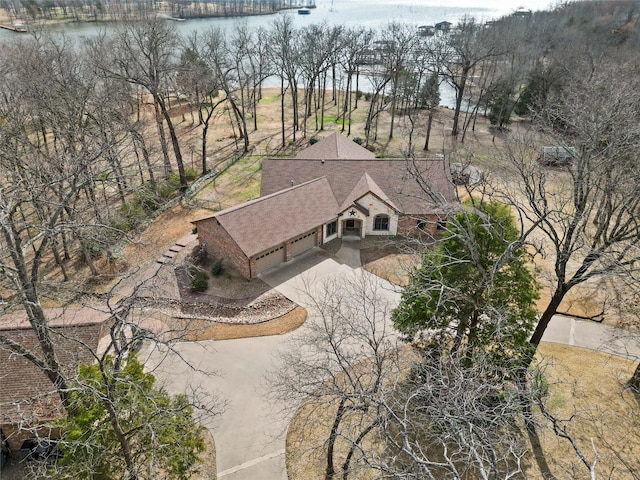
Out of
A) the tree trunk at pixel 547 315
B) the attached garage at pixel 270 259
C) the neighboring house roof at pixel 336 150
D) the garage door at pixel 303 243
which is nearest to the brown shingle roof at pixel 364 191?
the garage door at pixel 303 243

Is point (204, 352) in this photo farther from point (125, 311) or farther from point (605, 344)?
point (605, 344)

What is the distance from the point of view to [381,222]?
88.8ft

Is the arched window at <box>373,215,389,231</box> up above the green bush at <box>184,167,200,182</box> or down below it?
above

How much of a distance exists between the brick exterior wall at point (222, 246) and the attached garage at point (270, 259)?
0.51 metres

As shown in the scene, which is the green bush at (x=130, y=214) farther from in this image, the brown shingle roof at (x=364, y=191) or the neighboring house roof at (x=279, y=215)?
the brown shingle roof at (x=364, y=191)

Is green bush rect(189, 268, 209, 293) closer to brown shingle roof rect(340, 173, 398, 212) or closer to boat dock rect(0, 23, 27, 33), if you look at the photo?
brown shingle roof rect(340, 173, 398, 212)

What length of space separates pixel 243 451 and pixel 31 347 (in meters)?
8.61

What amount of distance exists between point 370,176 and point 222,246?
10.7m

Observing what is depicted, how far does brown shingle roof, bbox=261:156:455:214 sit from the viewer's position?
27062 mm

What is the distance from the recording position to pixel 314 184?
26.9 meters

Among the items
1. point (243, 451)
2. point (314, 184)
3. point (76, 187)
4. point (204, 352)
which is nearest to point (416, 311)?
point (243, 451)

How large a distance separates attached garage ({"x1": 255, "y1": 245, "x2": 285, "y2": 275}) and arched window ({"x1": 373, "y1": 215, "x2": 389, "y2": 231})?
652 cm

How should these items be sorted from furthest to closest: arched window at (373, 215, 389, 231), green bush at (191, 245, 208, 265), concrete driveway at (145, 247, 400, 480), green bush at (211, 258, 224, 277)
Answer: arched window at (373, 215, 389, 231)
green bush at (191, 245, 208, 265)
green bush at (211, 258, 224, 277)
concrete driveway at (145, 247, 400, 480)

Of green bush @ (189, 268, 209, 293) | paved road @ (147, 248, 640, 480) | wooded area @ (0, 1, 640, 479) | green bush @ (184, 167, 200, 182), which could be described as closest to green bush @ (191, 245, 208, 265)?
green bush @ (189, 268, 209, 293)
